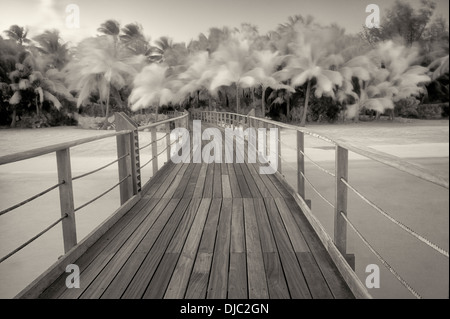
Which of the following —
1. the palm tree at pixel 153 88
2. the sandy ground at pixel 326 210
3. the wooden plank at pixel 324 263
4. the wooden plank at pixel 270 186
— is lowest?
the sandy ground at pixel 326 210

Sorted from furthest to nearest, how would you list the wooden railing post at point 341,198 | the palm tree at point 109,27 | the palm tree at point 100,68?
the palm tree at point 109,27
the palm tree at point 100,68
the wooden railing post at point 341,198

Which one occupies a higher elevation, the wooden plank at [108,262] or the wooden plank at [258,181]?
the wooden plank at [108,262]

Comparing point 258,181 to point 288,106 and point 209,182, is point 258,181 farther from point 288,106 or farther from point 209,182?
point 288,106

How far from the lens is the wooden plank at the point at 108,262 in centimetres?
217

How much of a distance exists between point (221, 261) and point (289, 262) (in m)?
0.45

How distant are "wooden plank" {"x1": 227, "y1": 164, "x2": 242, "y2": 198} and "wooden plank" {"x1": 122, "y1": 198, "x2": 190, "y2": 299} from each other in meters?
1.03

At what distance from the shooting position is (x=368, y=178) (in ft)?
47.9

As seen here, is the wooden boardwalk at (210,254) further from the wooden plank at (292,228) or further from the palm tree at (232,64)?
the palm tree at (232,64)

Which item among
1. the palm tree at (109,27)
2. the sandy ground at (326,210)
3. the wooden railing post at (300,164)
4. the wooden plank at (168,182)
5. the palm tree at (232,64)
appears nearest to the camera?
the wooden railing post at (300,164)

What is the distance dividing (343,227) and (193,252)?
1.04 m

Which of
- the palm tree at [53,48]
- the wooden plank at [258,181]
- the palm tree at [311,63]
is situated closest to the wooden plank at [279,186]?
the wooden plank at [258,181]

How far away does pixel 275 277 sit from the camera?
233cm

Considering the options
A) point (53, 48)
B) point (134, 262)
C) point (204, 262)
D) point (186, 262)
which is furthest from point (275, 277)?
point (53, 48)
